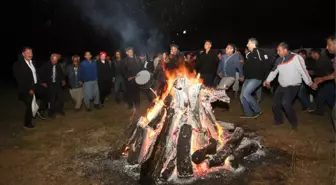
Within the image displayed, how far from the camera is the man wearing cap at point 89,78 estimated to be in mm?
11109

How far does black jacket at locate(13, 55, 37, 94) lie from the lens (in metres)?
8.53

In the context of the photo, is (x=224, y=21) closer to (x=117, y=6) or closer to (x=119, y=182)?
(x=117, y=6)

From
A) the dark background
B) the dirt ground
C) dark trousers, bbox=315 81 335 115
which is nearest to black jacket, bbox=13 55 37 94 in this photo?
the dirt ground

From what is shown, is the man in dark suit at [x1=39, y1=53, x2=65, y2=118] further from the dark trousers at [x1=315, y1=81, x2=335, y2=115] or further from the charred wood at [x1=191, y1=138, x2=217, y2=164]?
the dark trousers at [x1=315, y1=81, x2=335, y2=115]

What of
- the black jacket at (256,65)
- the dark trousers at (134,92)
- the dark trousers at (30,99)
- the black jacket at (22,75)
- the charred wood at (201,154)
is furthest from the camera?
the dark trousers at (134,92)

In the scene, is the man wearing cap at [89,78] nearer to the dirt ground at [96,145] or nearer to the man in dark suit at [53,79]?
the dirt ground at [96,145]

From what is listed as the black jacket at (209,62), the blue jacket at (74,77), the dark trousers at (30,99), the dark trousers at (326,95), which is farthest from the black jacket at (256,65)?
the dark trousers at (30,99)

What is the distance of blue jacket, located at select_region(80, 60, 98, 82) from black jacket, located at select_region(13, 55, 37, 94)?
2540 mm

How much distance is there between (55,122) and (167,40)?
1386 inches

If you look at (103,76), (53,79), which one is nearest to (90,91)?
(103,76)

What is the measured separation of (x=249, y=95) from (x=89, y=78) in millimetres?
6216

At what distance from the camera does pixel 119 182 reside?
204 inches

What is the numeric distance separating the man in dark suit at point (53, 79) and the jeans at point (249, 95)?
659 centimetres

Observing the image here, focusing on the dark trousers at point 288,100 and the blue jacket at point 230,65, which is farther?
the blue jacket at point 230,65
